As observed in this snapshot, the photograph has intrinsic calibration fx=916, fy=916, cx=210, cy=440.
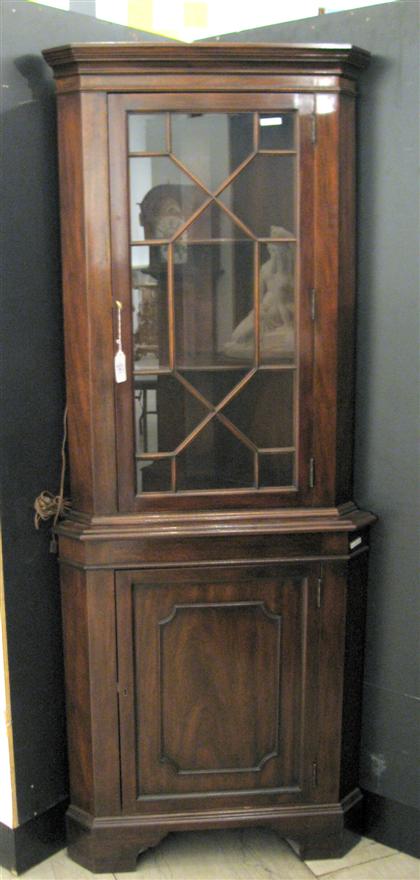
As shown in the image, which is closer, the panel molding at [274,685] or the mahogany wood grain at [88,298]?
the mahogany wood grain at [88,298]

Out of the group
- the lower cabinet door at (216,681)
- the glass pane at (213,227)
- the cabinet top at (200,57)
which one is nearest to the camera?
the cabinet top at (200,57)

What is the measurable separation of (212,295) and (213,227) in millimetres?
145

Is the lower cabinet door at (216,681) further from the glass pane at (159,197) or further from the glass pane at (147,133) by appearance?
the glass pane at (147,133)

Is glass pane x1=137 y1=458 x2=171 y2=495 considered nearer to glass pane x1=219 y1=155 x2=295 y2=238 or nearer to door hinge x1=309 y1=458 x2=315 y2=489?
door hinge x1=309 y1=458 x2=315 y2=489

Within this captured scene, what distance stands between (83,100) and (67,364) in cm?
55

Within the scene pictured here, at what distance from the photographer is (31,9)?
1940 mm

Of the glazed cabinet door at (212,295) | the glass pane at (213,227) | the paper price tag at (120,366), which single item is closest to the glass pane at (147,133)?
the glazed cabinet door at (212,295)

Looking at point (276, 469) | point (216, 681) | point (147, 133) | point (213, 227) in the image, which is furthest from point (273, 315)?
point (216, 681)

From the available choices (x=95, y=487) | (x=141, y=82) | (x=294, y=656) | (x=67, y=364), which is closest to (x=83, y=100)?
(x=141, y=82)

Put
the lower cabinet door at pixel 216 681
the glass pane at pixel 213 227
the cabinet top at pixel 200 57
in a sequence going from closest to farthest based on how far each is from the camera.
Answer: the cabinet top at pixel 200 57, the glass pane at pixel 213 227, the lower cabinet door at pixel 216 681

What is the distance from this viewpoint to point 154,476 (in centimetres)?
202

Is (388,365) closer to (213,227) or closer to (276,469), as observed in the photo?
(276,469)

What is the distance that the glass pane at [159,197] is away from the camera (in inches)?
75.1

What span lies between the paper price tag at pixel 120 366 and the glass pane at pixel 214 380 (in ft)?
0.42
